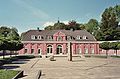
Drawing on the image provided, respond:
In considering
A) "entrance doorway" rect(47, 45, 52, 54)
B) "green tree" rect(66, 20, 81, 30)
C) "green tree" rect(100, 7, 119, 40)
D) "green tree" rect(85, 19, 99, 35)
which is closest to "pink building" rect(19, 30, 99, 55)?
"entrance doorway" rect(47, 45, 52, 54)

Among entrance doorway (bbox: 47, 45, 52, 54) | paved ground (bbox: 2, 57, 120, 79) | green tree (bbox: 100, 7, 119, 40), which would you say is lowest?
paved ground (bbox: 2, 57, 120, 79)

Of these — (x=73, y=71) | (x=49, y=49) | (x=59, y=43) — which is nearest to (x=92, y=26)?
(x=59, y=43)

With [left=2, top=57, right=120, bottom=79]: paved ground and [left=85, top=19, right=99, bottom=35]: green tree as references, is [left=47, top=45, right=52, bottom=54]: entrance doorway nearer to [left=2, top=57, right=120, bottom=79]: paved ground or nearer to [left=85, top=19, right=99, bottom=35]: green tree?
[left=85, top=19, right=99, bottom=35]: green tree

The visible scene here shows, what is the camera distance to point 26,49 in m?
70.1

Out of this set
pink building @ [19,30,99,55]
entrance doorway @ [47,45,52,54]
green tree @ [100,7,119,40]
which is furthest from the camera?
green tree @ [100,7,119,40]

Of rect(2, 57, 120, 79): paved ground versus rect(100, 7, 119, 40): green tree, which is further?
rect(100, 7, 119, 40): green tree

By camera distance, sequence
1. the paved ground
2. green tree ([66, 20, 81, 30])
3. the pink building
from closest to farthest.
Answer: the paved ground → the pink building → green tree ([66, 20, 81, 30])

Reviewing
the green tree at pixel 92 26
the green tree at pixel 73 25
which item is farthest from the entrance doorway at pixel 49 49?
the green tree at pixel 92 26

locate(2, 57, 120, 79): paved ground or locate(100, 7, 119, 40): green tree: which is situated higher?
locate(100, 7, 119, 40): green tree

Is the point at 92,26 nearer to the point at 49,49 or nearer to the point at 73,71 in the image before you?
the point at 49,49

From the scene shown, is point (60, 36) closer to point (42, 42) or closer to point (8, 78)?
point (42, 42)

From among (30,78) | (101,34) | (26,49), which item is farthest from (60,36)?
(30,78)

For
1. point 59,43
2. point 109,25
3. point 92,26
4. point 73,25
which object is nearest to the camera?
point 59,43

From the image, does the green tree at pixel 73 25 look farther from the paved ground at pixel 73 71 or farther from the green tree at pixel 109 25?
the paved ground at pixel 73 71
